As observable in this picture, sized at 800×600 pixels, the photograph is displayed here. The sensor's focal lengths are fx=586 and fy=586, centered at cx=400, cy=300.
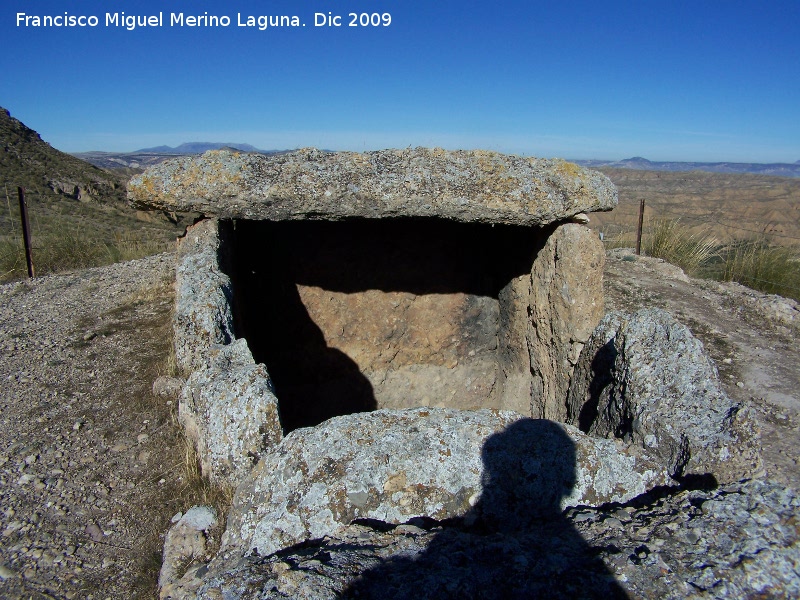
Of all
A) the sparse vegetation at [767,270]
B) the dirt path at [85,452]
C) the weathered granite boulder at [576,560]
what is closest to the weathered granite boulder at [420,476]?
the weathered granite boulder at [576,560]

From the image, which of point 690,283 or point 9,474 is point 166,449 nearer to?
point 9,474

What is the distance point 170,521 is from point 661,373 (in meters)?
2.56

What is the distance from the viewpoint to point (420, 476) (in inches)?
90.8

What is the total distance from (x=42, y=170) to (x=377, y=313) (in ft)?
69.5

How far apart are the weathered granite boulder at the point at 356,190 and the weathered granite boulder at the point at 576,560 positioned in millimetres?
2110

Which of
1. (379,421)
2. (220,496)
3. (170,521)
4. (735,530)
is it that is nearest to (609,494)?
(735,530)

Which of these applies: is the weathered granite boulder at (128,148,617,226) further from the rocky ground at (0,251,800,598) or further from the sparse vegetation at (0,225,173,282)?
the sparse vegetation at (0,225,173,282)

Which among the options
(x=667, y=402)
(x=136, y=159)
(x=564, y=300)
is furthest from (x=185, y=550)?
(x=136, y=159)

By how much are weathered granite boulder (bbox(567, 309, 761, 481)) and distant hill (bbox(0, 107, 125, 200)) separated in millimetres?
19554

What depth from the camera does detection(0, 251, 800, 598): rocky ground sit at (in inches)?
109

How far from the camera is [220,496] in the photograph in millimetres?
2723

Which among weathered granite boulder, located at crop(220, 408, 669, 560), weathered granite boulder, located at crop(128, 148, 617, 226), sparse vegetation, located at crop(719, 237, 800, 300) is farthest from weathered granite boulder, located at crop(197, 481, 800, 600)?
sparse vegetation, located at crop(719, 237, 800, 300)

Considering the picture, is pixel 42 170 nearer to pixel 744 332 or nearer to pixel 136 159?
pixel 136 159

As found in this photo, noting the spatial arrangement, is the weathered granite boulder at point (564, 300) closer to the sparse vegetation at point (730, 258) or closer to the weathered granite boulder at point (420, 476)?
the weathered granite boulder at point (420, 476)
